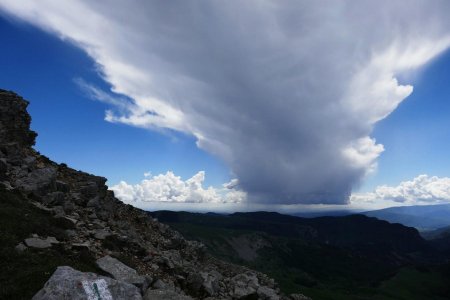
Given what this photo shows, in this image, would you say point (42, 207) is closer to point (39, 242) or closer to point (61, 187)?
point (61, 187)

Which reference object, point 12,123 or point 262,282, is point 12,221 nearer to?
point 12,123

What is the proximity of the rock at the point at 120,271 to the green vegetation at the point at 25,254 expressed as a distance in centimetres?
73

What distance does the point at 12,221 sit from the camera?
25.5 metres

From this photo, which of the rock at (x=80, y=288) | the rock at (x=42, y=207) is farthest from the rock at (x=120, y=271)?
the rock at (x=42, y=207)

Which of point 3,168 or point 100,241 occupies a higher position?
point 3,168

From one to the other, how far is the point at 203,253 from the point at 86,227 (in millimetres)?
21463

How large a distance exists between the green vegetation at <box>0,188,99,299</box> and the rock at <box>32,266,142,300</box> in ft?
6.04

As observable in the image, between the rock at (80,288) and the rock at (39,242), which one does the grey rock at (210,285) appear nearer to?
the rock at (39,242)

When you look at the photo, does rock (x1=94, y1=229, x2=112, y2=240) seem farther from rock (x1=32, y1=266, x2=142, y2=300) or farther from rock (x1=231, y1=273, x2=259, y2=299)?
rock (x1=231, y1=273, x2=259, y2=299)

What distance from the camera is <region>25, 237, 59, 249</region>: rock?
23.4 m

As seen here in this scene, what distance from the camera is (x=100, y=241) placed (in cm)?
3038

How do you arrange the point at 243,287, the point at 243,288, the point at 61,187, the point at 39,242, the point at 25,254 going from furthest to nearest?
the point at 61,187
the point at 243,287
the point at 243,288
the point at 39,242
the point at 25,254

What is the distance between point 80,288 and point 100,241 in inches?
579

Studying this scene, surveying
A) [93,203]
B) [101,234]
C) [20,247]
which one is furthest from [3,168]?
[20,247]
